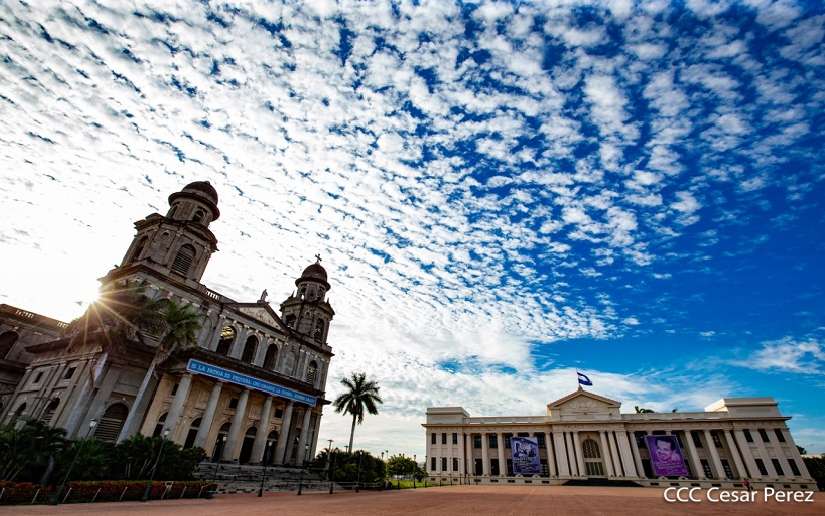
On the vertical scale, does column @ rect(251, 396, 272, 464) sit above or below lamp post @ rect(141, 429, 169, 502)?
above

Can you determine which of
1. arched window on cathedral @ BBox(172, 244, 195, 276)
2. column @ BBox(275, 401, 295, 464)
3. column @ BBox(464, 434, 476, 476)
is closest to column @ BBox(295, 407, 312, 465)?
column @ BBox(275, 401, 295, 464)

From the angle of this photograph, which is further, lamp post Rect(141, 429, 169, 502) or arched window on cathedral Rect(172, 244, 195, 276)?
arched window on cathedral Rect(172, 244, 195, 276)

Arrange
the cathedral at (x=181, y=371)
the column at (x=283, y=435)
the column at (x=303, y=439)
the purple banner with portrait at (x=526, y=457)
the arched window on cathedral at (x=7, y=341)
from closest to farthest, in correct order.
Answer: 1. the cathedral at (x=181, y=371)
2. the column at (x=283, y=435)
3. the arched window on cathedral at (x=7, y=341)
4. the column at (x=303, y=439)
5. the purple banner with portrait at (x=526, y=457)

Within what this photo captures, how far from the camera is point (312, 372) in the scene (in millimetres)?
45750

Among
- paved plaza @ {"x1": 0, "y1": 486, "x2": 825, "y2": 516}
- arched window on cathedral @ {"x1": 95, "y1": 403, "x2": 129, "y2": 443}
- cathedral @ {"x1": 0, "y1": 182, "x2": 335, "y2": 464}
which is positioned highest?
cathedral @ {"x1": 0, "y1": 182, "x2": 335, "y2": 464}

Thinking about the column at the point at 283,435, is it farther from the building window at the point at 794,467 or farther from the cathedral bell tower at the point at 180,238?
the building window at the point at 794,467

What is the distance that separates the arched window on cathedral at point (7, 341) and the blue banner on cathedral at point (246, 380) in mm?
22781

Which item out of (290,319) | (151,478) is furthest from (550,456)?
(151,478)

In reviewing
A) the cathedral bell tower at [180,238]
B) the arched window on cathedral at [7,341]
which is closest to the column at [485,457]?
the cathedral bell tower at [180,238]

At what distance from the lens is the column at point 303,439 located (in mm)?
38500

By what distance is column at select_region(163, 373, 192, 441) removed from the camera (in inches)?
1097

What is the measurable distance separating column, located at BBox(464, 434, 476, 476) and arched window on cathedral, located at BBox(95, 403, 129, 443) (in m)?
45.5

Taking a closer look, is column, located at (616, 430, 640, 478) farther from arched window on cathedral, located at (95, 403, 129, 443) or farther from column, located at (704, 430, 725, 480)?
arched window on cathedral, located at (95, 403, 129, 443)

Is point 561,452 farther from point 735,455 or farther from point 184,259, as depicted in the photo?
point 184,259
